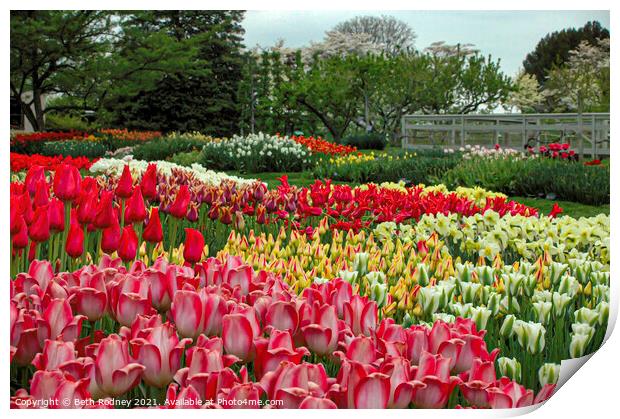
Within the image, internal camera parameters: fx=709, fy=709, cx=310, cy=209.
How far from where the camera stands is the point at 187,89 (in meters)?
5.06

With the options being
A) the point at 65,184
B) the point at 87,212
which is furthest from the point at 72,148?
the point at 87,212

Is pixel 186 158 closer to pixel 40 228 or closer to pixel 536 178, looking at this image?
pixel 536 178

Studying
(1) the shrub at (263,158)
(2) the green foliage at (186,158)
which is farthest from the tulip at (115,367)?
(2) the green foliage at (186,158)

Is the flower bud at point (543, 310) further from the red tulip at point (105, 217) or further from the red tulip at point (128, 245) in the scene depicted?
the red tulip at point (105, 217)

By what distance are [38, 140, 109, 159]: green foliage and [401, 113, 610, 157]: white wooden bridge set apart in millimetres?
3496

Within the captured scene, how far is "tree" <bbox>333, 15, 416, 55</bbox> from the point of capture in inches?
160

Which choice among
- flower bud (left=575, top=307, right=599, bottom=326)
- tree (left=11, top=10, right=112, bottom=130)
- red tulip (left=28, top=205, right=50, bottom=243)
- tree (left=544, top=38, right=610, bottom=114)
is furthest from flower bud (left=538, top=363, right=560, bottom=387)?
tree (left=11, top=10, right=112, bottom=130)

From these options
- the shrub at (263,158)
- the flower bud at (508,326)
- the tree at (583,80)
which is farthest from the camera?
the shrub at (263,158)

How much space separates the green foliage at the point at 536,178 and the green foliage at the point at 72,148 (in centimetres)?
415

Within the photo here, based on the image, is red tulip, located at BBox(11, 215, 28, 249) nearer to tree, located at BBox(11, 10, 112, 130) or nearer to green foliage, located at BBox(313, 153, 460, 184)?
tree, located at BBox(11, 10, 112, 130)

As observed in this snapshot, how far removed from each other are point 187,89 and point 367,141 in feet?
11.6

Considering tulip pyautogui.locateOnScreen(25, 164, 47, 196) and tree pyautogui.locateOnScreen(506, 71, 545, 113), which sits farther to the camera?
tree pyautogui.locateOnScreen(506, 71, 545, 113)

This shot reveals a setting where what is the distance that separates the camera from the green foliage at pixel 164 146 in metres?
6.33

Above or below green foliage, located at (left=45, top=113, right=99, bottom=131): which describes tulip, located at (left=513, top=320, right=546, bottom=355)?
below
